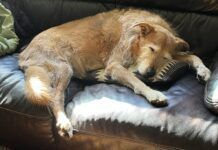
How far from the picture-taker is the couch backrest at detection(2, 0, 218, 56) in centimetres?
238

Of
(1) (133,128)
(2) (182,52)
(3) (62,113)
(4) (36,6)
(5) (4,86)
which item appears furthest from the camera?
(4) (36,6)

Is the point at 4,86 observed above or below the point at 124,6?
below

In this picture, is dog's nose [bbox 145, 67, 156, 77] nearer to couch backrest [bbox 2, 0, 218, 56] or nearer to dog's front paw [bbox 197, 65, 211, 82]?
dog's front paw [bbox 197, 65, 211, 82]

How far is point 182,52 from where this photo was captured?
2.41 meters

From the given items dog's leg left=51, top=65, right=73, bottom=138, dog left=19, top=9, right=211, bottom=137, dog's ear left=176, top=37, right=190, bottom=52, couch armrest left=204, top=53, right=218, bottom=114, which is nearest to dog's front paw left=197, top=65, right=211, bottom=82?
dog left=19, top=9, right=211, bottom=137

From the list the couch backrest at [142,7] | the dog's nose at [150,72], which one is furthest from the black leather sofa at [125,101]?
the dog's nose at [150,72]

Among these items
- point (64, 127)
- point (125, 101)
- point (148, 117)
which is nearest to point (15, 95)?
point (64, 127)

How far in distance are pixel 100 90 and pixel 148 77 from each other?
330 millimetres

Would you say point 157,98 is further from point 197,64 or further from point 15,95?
point 15,95

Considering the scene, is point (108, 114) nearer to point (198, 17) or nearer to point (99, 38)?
point (99, 38)

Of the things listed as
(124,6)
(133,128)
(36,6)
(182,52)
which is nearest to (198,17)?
(182,52)

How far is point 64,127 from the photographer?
1905mm

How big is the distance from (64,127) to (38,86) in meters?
0.28

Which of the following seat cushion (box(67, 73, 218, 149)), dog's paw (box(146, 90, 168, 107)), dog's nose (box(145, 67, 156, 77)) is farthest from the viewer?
dog's nose (box(145, 67, 156, 77))
